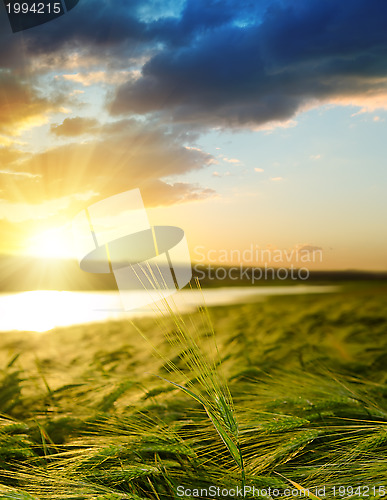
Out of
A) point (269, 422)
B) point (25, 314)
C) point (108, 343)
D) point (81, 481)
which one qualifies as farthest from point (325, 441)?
point (25, 314)

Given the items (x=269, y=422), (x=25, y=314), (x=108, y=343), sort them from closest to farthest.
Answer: (x=269, y=422) < (x=108, y=343) < (x=25, y=314)

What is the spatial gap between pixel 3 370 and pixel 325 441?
99cm

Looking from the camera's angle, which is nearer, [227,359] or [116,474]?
[116,474]

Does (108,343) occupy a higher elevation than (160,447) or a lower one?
lower

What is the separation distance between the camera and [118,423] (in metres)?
0.88

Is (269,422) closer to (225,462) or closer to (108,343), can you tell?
(225,462)

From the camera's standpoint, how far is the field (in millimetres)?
693

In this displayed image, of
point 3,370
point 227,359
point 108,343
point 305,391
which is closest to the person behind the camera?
point 305,391

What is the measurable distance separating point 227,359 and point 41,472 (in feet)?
2.54

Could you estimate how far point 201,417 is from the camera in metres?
0.99

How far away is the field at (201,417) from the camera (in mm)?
693

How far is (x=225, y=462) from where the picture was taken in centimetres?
84

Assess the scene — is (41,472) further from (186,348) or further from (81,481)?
(186,348)

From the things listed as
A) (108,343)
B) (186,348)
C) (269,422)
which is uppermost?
(186,348)
